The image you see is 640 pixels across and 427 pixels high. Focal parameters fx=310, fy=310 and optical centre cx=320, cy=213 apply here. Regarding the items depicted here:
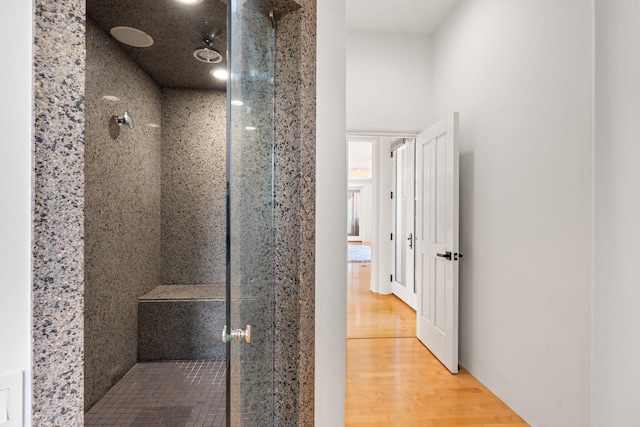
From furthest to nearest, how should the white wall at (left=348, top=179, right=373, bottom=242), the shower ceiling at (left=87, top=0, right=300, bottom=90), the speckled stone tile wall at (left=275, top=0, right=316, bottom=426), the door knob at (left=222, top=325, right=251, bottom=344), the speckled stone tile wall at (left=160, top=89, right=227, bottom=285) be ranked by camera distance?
the white wall at (left=348, top=179, right=373, bottom=242)
the speckled stone tile wall at (left=160, top=89, right=227, bottom=285)
the shower ceiling at (left=87, top=0, right=300, bottom=90)
the speckled stone tile wall at (left=275, top=0, right=316, bottom=426)
the door knob at (left=222, top=325, right=251, bottom=344)

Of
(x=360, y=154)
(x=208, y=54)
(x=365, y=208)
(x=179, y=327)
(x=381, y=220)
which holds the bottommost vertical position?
(x=179, y=327)

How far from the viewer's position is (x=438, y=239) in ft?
9.16

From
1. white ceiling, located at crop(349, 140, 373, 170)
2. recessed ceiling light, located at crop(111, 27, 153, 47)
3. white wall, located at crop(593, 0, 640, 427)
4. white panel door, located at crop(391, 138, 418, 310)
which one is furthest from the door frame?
white wall, located at crop(593, 0, 640, 427)

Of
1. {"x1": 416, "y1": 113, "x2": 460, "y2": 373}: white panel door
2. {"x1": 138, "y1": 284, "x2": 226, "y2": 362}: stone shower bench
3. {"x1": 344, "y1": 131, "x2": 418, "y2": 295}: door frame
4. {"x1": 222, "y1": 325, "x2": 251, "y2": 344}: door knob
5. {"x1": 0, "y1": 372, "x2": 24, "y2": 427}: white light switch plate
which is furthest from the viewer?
{"x1": 344, "y1": 131, "x2": 418, "y2": 295}: door frame

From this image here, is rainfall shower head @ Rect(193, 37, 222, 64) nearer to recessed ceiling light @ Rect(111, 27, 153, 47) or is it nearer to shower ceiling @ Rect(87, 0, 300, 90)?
shower ceiling @ Rect(87, 0, 300, 90)

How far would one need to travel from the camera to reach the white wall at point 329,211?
1.31 meters

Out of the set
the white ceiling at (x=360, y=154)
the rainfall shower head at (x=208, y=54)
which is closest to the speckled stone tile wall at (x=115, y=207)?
the rainfall shower head at (x=208, y=54)

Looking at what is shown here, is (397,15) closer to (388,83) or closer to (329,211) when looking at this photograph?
(388,83)

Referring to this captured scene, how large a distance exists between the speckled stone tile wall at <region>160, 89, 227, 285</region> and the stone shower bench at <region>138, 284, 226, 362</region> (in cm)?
37

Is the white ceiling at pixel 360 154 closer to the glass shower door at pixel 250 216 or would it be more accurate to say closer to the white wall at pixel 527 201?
the white wall at pixel 527 201

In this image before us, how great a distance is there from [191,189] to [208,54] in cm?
116

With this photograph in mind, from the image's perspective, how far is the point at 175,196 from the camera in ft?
9.21

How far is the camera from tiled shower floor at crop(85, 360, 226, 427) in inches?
71.2

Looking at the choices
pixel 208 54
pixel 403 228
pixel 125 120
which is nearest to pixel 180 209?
pixel 125 120
